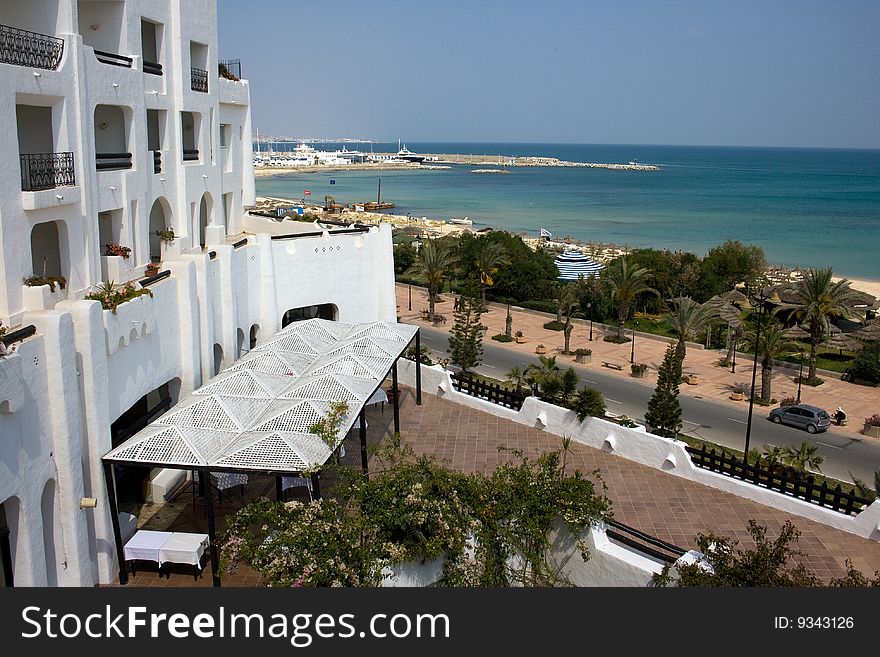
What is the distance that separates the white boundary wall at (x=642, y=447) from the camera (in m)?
15.9

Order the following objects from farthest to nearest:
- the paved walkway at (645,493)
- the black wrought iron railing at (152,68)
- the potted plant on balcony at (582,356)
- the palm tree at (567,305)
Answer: the palm tree at (567,305) < the potted plant on balcony at (582,356) < the black wrought iron railing at (152,68) < the paved walkway at (645,493)

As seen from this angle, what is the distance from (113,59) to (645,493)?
15499 millimetres

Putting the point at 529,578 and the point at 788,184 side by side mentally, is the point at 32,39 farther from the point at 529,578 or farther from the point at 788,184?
the point at 788,184

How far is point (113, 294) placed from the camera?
49.9 ft

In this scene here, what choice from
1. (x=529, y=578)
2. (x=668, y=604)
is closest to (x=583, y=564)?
(x=529, y=578)

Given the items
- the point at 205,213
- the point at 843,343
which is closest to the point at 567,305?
the point at 843,343

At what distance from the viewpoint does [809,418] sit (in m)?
29.8

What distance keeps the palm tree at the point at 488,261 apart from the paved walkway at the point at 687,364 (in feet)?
6.22

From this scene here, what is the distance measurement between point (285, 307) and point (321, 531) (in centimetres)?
1342

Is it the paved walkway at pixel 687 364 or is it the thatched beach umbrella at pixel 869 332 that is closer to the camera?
the paved walkway at pixel 687 364

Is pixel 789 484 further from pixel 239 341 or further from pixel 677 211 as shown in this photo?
pixel 677 211

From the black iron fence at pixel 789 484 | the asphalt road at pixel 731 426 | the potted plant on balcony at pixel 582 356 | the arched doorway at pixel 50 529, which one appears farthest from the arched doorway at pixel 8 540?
the potted plant on balcony at pixel 582 356

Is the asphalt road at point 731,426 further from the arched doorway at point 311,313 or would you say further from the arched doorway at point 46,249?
the arched doorway at point 46,249

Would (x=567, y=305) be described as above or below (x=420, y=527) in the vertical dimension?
below
